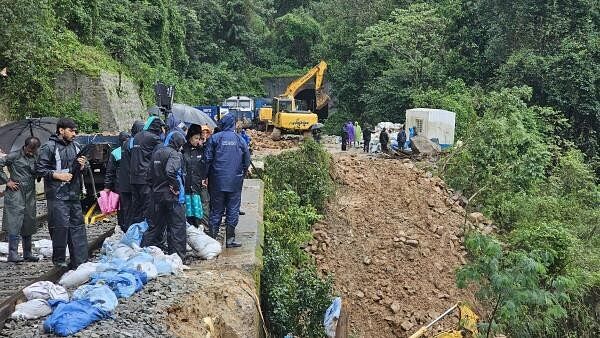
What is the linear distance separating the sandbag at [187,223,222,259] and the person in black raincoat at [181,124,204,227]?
0.58 metres

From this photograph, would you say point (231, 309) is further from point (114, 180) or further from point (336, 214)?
point (336, 214)

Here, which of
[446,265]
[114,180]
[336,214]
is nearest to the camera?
[114,180]

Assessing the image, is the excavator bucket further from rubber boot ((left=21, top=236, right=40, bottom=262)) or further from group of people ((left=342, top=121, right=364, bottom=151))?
rubber boot ((left=21, top=236, right=40, bottom=262))

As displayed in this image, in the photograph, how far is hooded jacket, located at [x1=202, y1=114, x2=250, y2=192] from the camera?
27.7ft

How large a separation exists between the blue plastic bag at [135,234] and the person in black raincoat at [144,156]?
119 millimetres

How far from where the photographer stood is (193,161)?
28.8 ft

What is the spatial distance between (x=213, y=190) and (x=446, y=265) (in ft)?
25.6

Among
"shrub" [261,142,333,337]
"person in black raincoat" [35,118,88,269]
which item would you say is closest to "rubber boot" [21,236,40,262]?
"person in black raincoat" [35,118,88,269]

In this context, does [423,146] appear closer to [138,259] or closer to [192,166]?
[192,166]

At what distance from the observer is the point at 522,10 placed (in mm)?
27938

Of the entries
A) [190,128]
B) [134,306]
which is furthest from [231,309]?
[190,128]

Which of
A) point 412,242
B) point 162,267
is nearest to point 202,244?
point 162,267

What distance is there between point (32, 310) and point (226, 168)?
315 cm

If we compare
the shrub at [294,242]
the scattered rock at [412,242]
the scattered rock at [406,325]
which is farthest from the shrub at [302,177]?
the scattered rock at [406,325]
